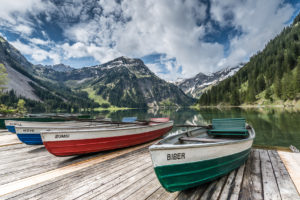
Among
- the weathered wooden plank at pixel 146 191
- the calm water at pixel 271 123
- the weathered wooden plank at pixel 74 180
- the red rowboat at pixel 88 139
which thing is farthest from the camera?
the calm water at pixel 271 123

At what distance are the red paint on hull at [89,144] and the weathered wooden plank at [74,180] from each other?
1.21m

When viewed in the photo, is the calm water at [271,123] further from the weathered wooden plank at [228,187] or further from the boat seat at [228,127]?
the weathered wooden plank at [228,187]

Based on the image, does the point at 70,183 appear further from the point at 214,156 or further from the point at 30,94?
the point at 30,94

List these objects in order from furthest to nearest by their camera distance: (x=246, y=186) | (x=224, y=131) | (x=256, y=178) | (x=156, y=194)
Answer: (x=224, y=131) → (x=256, y=178) → (x=246, y=186) → (x=156, y=194)

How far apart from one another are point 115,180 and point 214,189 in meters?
3.29

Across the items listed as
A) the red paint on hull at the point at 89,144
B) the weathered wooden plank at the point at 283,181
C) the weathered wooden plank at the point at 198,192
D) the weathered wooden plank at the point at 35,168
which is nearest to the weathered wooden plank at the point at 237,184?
the weathered wooden plank at the point at 198,192

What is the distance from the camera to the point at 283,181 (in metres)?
4.53

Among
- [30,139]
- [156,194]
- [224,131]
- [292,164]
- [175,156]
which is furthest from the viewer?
[30,139]

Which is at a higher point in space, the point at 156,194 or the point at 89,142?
the point at 89,142

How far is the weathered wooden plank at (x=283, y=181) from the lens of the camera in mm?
3842

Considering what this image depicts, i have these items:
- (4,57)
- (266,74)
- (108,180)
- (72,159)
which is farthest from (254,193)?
(4,57)

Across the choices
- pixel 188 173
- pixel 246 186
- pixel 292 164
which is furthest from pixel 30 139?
pixel 292 164

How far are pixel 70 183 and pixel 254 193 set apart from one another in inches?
231

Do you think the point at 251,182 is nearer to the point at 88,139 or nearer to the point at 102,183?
the point at 102,183
